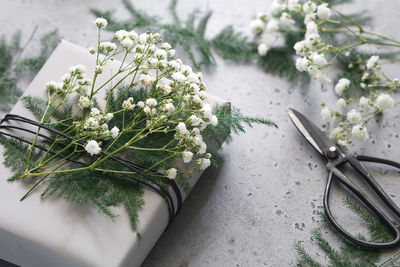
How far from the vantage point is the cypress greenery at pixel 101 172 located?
0.88 meters

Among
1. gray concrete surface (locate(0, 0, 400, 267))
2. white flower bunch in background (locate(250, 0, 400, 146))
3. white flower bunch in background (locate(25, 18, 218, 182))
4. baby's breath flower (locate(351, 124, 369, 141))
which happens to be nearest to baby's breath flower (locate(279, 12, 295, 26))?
white flower bunch in background (locate(250, 0, 400, 146))

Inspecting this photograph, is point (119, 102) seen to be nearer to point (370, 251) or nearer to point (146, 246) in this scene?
point (146, 246)

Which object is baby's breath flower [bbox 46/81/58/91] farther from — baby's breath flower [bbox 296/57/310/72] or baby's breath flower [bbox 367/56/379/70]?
baby's breath flower [bbox 367/56/379/70]

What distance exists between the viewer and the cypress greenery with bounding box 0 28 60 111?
3.92 ft

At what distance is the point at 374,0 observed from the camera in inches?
54.2

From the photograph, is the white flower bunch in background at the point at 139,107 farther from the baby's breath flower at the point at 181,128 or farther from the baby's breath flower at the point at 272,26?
the baby's breath flower at the point at 272,26

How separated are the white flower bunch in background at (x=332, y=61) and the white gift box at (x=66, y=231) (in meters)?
0.45

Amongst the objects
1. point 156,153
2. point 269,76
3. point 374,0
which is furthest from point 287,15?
point 156,153

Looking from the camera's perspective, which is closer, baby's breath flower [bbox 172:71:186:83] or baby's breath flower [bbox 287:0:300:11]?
baby's breath flower [bbox 172:71:186:83]

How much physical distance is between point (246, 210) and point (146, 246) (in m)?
0.24

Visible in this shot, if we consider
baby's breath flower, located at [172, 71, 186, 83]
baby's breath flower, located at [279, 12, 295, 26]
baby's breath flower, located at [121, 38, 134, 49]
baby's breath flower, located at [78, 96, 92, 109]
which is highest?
baby's breath flower, located at [121, 38, 134, 49]

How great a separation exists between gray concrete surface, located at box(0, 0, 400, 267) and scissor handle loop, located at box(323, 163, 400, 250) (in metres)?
0.04

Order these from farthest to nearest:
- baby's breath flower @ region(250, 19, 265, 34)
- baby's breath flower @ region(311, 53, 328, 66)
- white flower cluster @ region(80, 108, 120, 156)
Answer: baby's breath flower @ region(250, 19, 265, 34) → baby's breath flower @ region(311, 53, 328, 66) → white flower cluster @ region(80, 108, 120, 156)

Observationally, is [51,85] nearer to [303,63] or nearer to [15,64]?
[15,64]
